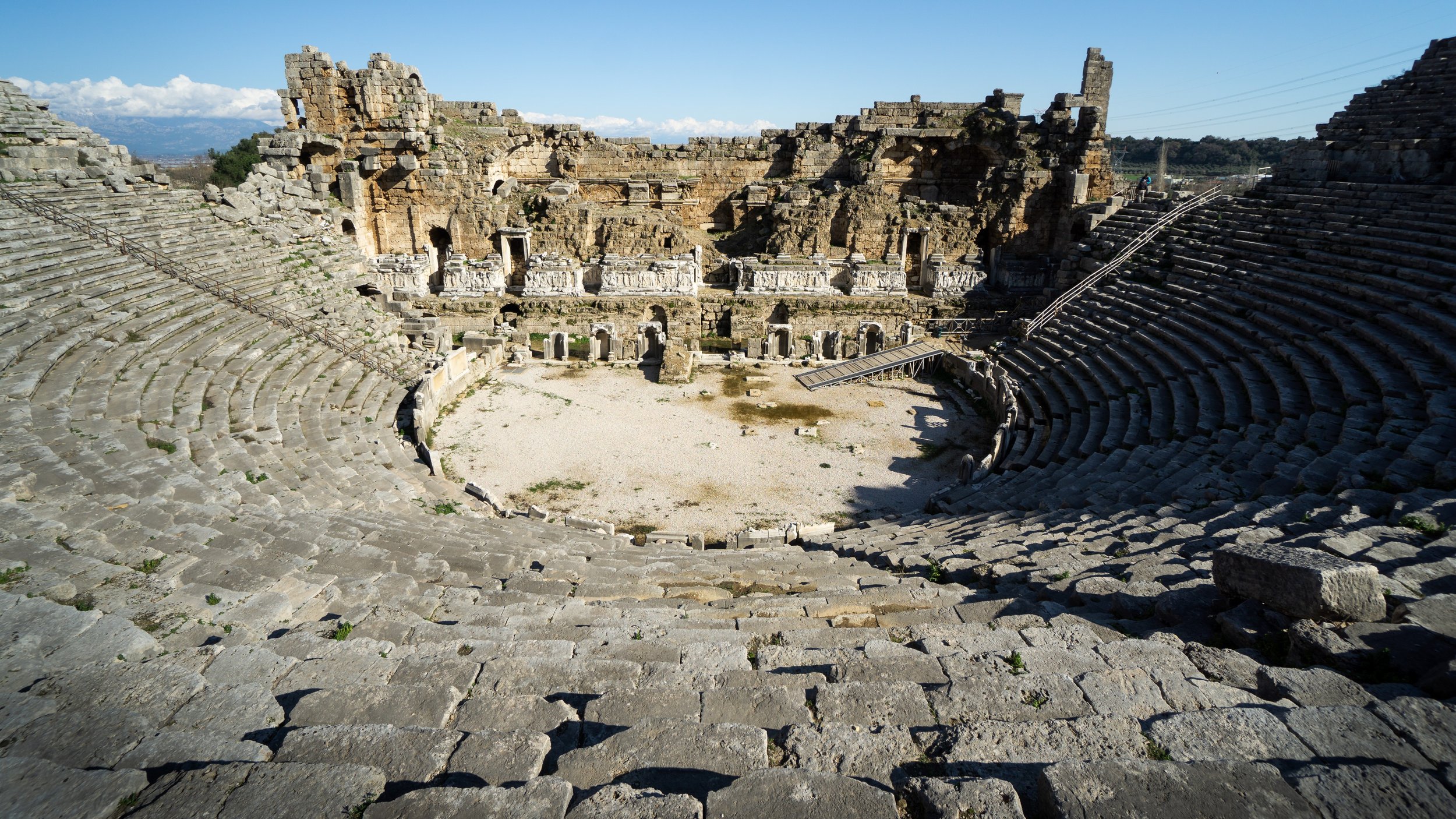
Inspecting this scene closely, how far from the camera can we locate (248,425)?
10508 mm

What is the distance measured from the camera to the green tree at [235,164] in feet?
116

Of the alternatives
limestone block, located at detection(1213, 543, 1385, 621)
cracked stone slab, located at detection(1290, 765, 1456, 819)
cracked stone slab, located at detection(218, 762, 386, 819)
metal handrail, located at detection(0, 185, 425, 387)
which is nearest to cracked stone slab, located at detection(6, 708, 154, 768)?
cracked stone slab, located at detection(218, 762, 386, 819)

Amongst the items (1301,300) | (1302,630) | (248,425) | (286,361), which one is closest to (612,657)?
(1302,630)

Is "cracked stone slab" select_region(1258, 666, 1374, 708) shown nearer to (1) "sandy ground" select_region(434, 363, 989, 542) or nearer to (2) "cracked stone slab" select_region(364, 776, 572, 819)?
(2) "cracked stone slab" select_region(364, 776, 572, 819)

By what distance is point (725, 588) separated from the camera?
25.2ft

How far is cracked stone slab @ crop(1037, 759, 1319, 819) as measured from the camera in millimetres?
2711

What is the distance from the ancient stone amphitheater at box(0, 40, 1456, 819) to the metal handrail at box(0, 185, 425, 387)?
0.10m

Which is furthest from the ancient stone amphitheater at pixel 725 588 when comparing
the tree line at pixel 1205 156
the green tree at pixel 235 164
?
the tree line at pixel 1205 156

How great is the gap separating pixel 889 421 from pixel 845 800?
13884mm

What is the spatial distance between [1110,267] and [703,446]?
12.7 m

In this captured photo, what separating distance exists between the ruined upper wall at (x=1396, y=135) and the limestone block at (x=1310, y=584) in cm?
1606

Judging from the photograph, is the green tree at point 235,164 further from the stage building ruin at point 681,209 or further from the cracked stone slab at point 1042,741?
the cracked stone slab at point 1042,741

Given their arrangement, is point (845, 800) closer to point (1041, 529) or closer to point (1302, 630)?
point (1302, 630)

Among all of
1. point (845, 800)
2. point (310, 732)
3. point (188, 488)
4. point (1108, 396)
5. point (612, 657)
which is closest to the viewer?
point (845, 800)
